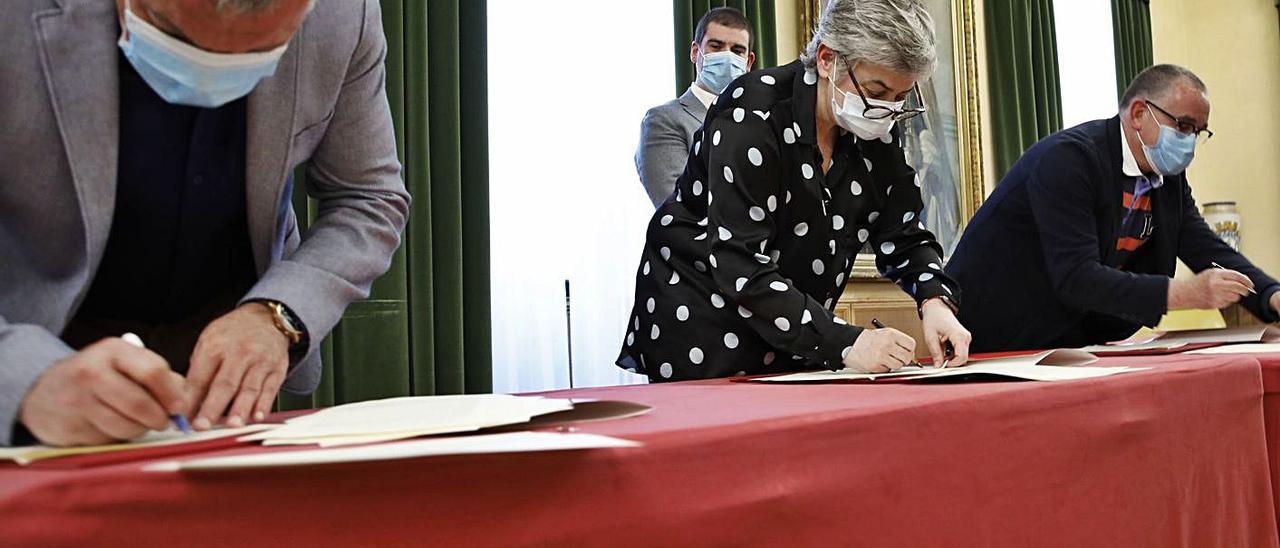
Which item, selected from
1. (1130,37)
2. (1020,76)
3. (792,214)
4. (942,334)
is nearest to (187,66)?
(792,214)

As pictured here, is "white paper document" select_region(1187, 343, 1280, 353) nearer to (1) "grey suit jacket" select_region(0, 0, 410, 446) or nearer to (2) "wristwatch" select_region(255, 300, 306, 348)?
(1) "grey suit jacket" select_region(0, 0, 410, 446)

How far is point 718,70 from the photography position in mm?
3117

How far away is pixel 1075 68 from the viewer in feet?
21.3

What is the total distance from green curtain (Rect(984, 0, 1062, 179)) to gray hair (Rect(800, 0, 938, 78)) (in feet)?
13.6

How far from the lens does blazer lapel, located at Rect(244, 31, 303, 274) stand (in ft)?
3.37

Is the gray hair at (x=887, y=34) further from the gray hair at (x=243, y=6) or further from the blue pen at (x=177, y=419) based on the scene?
the blue pen at (x=177, y=419)

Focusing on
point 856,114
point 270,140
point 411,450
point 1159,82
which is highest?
point 1159,82

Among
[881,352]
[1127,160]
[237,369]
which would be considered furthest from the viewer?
[1127,160]

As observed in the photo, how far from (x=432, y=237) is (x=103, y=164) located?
2.19m

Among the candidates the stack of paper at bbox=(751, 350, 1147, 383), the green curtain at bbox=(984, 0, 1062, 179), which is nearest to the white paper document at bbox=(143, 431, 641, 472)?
the stack of paper at bbox=(751, 350, 1147, 383)

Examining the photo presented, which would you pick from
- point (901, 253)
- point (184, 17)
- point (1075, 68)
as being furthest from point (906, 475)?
point (1075, 68)

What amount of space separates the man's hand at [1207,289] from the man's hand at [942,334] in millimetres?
837

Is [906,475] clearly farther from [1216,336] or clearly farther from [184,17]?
[1216,336]

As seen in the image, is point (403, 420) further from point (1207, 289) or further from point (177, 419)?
point (1207, 289)
